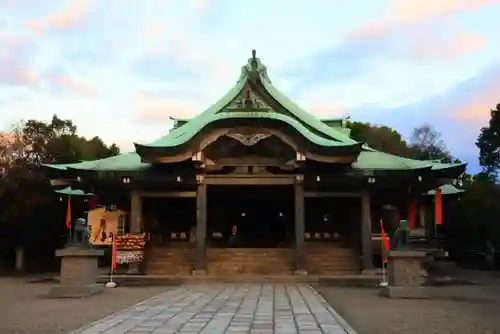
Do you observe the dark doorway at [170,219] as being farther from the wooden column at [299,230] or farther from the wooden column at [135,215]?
the wooden column at [299,230]

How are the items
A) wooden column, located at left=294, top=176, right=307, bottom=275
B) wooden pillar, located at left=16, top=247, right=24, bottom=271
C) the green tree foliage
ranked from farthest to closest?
1. wooden pillar, located at left=16, top=247, right=24, bottom=271
2. the green tree foliage
3. wooden column, located at left=294, top=176, right=307, bottom=275

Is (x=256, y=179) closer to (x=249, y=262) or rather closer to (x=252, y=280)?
(x=249, y=262)

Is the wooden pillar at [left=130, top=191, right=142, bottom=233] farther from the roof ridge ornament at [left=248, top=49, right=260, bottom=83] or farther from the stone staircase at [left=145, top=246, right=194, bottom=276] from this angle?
the roof ridge ornament at [left=248, top=49, right=260, bottom=83]

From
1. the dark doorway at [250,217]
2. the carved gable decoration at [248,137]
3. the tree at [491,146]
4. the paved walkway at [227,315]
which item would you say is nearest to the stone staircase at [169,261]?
the dark doorway at [250,217]

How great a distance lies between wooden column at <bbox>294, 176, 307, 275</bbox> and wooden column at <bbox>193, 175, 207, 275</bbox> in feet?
11.8

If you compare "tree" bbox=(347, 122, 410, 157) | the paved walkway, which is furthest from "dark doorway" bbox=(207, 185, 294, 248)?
"tree" bbox=(347, 122, 410, 157)

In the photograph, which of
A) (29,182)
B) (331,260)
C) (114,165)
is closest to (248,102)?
(114,165)

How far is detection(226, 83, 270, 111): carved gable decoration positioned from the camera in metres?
24.6

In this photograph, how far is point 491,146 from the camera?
3725cm

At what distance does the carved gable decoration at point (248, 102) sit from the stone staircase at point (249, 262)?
6280 mm

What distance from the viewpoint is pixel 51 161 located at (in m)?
33.0

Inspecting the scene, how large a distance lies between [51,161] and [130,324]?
26.0 m

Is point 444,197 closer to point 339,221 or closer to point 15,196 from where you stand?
point 339,221

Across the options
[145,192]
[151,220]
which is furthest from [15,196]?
[145,192]
